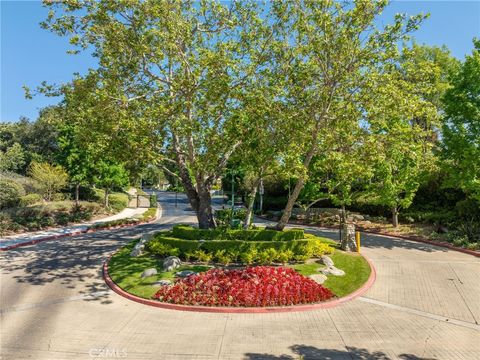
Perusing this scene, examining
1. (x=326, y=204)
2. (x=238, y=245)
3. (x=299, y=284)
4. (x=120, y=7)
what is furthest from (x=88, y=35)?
(x=326, y=204)

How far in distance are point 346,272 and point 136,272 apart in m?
9.46

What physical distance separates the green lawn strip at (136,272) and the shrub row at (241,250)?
0.89 meters

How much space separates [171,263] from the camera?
15.7m

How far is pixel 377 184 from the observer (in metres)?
26.2

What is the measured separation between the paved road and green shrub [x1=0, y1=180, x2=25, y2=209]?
18.6 metres

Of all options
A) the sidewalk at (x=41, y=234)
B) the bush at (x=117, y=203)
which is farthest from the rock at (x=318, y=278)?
the bush at (x=117, y=203)

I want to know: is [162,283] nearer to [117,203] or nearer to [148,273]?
[148,273]

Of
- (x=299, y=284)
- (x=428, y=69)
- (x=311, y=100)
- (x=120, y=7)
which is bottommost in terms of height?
(x=299, y=284)

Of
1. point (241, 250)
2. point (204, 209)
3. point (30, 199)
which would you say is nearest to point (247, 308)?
point (241, 250)

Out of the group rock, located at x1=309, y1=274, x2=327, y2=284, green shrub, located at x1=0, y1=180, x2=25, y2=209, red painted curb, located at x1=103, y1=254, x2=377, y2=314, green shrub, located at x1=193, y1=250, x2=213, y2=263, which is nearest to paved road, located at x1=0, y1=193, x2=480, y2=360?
red painted curb, located at x1=103, y1=254, x2=377, y2=314

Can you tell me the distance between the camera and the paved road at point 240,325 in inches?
354

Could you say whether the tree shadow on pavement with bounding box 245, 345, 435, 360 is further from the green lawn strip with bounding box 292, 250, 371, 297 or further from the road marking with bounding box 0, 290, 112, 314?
the road marking with bounding box 0, 290, 112, 314

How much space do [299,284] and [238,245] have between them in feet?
13.8

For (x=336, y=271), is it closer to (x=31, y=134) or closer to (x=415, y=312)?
(x=415, y=312)
